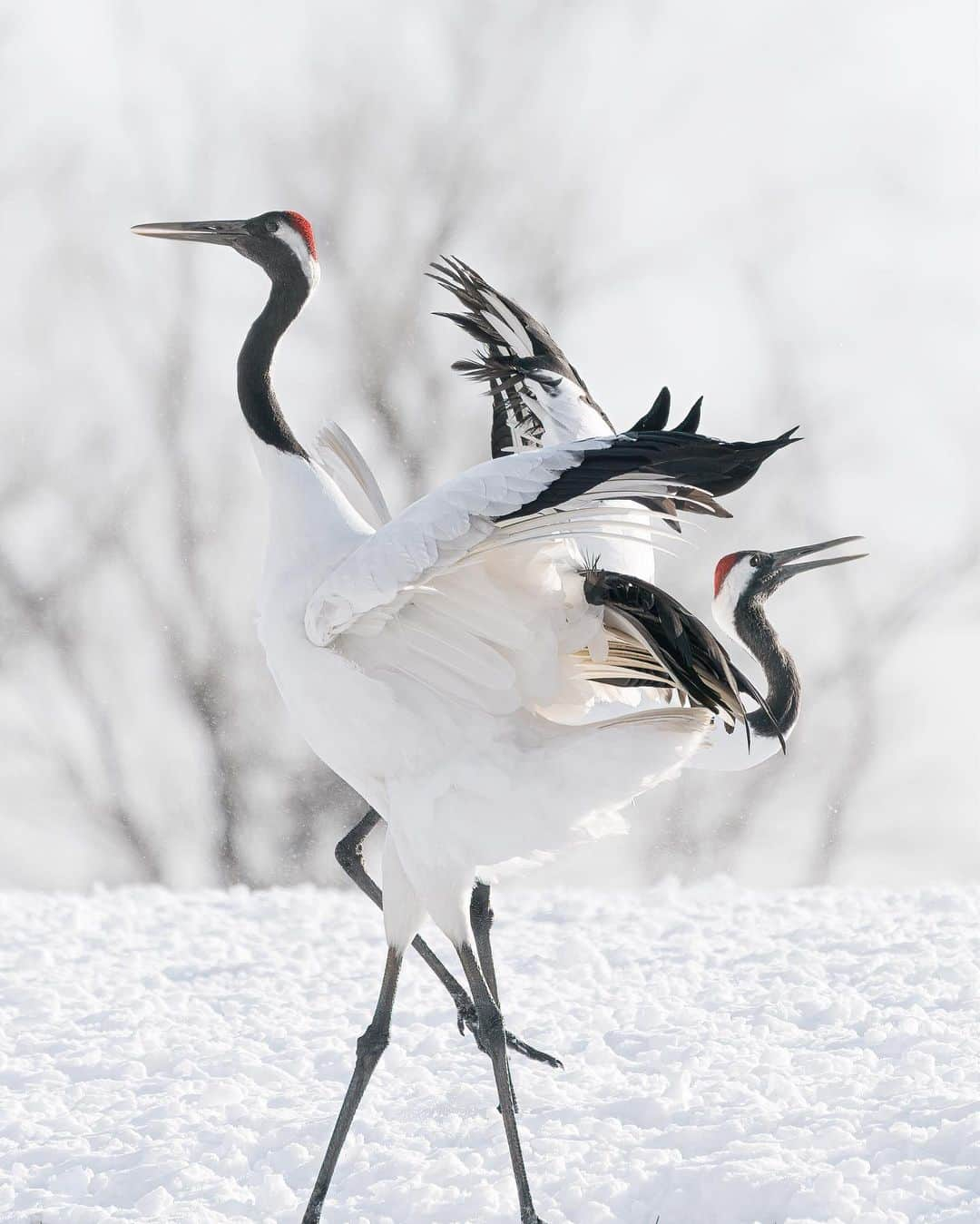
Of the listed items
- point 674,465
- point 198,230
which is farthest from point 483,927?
point 198,230

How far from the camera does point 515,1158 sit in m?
3.66

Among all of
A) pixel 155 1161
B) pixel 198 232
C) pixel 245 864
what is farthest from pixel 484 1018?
pixel 245 864

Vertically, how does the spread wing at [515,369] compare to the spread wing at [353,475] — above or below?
above

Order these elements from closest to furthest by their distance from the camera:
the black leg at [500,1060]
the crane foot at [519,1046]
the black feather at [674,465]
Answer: the black feather at [674,465]
the black leg at [500,1060]
the crane foot at [519,1046]

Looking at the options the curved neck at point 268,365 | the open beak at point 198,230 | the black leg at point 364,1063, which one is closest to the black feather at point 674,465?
the curved neck at point 268,365

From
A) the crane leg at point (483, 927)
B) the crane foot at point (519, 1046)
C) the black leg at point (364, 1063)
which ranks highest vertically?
the crane leg at point (483, 927)

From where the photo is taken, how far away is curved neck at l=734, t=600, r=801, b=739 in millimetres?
5031

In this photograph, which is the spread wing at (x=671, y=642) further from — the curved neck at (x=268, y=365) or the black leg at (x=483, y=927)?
the black leg at (x=483, y=927)

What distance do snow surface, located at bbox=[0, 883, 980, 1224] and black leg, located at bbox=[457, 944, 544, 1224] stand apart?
125 millimetres

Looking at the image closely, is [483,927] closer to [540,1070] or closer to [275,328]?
[540,1070]

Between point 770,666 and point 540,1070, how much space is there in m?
1.61

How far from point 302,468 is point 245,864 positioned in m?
9.75

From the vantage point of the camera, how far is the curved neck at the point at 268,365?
13.0ft

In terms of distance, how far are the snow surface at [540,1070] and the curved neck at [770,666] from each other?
1.07 meters
